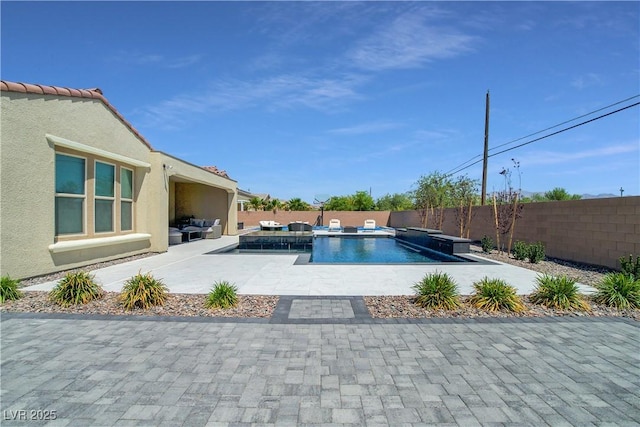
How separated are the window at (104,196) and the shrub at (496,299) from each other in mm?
10182

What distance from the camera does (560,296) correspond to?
220 inches

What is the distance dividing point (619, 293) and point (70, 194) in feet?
40.6

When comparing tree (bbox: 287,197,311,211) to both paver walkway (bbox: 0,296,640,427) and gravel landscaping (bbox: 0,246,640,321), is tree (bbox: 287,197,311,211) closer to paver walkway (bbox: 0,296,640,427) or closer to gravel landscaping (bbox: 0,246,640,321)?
gravel landscaping (bbox: 0,246,640,321)

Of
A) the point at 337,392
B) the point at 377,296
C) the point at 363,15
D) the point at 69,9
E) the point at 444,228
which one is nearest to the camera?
the point at 337,392

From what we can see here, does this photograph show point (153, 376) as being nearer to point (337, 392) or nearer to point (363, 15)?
point (337, 392)

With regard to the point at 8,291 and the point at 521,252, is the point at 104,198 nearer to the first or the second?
the point at 8,291

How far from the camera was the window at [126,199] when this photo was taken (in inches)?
425

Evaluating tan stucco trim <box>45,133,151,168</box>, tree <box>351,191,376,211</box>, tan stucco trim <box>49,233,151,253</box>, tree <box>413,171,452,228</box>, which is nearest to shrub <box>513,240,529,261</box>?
tree <box>413,171,452,228</box>

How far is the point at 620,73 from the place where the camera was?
35.8 feet

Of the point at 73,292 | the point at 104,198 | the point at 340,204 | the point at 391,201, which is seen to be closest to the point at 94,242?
the point at 104,198

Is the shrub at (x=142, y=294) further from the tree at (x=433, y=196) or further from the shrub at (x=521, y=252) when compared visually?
the tree at (x=433, y=196)

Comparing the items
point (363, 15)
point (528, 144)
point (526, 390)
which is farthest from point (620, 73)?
point (526, 390)

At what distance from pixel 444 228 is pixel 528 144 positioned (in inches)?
274

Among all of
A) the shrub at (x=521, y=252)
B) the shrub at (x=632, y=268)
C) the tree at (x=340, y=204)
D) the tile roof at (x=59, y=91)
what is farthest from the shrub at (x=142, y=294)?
the tree at (x=340, y=204)
